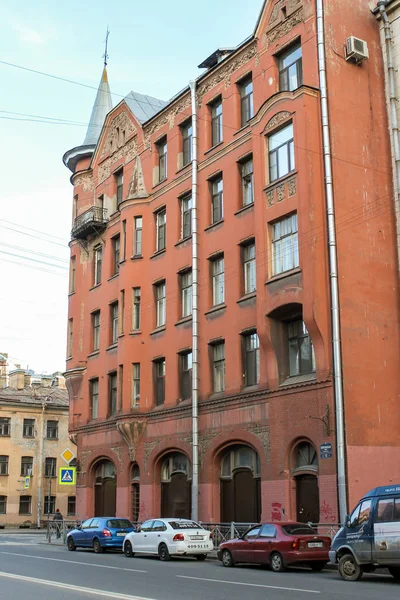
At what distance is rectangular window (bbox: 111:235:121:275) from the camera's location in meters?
38.8

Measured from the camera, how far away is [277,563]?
63.6 ft

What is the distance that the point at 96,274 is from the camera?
40.9 meters

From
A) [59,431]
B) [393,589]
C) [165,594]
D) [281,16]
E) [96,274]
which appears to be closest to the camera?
[165,594]

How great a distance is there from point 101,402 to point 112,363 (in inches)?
86.1

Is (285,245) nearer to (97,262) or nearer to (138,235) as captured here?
(138,235)

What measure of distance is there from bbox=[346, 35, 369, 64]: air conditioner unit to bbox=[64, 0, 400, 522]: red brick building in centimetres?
30

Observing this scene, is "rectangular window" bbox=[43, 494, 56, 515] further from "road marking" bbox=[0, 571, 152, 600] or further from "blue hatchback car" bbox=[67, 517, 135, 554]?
"road marking" bbox=[0, 571, 152, 600]

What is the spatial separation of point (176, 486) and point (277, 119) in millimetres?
15544

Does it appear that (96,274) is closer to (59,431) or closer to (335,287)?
(335,287)

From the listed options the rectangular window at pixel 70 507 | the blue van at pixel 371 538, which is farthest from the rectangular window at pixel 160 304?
the rectangular window at pixel 70 507

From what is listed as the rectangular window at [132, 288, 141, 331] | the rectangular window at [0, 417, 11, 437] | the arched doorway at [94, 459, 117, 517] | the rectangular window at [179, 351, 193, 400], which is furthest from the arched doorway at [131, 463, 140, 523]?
the rectangular window at [0, 417, 11, 437]

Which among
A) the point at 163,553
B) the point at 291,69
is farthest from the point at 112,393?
the point at 291,69

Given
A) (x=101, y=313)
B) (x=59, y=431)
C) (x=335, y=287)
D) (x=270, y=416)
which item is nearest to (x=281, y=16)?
(x=335, y=287)

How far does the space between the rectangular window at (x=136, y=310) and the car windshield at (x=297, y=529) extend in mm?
17019
